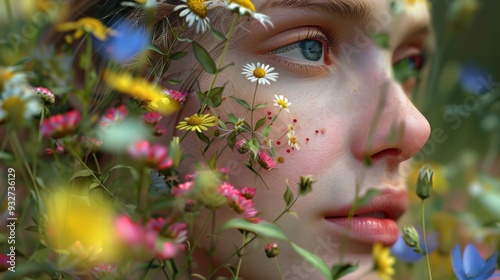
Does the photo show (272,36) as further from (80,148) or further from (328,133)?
(80,148)

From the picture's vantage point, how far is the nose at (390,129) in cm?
73

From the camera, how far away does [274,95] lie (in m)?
0.73

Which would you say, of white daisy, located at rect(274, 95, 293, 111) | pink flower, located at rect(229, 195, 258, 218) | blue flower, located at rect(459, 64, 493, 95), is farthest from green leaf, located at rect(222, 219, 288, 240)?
blue flower, located at rect(459, 64, 493, 95)

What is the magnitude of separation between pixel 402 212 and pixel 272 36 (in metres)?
0.33

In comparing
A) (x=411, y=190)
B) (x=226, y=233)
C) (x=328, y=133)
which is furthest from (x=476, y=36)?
(x=226, y=233)

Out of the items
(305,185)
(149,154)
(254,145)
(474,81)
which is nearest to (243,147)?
(254,145)

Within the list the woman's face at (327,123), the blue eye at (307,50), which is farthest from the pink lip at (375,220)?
the blue eye at (307,50)

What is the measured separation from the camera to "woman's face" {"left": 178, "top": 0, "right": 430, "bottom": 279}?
709 mm

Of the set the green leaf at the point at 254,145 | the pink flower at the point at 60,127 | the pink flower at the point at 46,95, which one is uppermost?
the pink flower at the point at 60,127

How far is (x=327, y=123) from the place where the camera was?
28.7 inches

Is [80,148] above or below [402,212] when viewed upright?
above

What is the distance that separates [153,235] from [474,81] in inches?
36.8

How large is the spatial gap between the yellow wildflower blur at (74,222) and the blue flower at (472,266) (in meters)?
0.39

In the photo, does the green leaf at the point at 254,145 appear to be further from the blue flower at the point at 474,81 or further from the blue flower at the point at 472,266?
the blue flower at the point at 474,81
